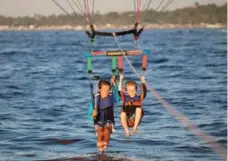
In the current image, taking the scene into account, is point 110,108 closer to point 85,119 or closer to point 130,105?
point 130,105

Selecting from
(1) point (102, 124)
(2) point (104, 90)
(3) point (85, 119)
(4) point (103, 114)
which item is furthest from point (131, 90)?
(3) point (85, 119)

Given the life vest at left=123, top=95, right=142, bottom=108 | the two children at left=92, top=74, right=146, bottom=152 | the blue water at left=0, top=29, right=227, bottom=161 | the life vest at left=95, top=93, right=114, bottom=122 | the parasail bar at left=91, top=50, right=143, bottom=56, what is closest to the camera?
the parasail bar at left=91, top=50, right=143, bottom=56

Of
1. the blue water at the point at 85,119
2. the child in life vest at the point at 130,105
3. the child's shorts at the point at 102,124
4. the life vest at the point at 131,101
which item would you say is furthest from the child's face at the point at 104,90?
the blue water at the point at 85,119

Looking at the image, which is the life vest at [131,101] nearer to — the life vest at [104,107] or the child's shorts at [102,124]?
the life vest at [104,107]

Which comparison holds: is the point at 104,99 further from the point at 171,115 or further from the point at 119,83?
the point at 171,115

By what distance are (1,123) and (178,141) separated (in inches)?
310

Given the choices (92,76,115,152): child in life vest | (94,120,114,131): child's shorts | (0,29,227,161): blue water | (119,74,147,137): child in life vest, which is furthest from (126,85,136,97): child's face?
(0,29,227,161): blue water

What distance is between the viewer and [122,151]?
19094 mm

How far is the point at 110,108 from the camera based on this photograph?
15336 mm

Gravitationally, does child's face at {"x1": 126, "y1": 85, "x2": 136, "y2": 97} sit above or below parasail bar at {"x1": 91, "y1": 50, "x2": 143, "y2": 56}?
below

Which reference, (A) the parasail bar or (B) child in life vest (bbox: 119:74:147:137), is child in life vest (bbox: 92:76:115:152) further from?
(A) the parasail bar

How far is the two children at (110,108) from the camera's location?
15.0 m

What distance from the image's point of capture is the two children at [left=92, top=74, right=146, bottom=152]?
15.0 metres

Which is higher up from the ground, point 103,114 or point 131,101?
point 131,101
